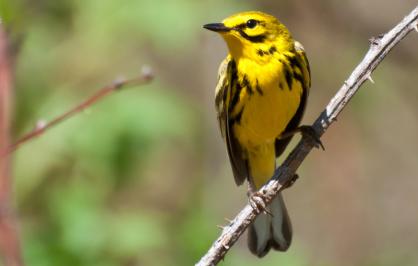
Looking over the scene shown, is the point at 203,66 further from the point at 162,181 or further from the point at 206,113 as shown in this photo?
the point at 162,181

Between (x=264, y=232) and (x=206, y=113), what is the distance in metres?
2.29

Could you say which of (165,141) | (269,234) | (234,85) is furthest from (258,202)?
(165,141)

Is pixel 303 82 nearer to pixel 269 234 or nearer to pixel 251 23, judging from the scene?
pixel 251 23

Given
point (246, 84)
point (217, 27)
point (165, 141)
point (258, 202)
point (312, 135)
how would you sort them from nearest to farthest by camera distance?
1. point (312, 135)
2. point (258, 202)
3. point (217, 27)
4. point (246, 84)
5. point (165, 141)

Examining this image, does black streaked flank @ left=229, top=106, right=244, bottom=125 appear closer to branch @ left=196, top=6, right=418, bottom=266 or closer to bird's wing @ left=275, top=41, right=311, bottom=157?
bird's wing @ left=275, top=41, right=311, bottom=157

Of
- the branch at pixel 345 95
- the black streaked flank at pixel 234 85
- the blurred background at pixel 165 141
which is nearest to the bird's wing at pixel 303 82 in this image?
the black streaked flank at pixel 234 85

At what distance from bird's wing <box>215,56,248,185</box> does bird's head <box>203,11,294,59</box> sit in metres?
0.11

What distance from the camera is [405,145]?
8.18 meters

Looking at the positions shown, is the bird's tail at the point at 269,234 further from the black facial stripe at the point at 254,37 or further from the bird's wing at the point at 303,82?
the black facial stripe at the point at 254,37

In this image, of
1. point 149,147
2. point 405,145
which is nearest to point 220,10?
point 149,147

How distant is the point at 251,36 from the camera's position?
4.13 metres

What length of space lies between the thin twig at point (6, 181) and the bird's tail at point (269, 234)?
2.89m

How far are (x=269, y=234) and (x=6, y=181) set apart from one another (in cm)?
318

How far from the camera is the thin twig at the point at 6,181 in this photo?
150 cm
